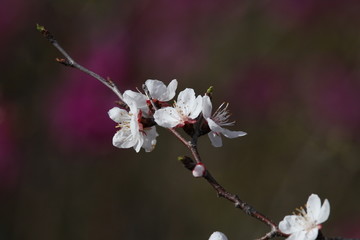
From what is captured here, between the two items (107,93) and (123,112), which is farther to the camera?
(107,93)

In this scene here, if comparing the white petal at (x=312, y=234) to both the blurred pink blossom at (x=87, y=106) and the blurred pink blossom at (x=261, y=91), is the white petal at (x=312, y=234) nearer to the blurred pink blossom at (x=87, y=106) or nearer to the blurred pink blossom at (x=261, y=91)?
the blurred pink blossom at (x=87, y=106)

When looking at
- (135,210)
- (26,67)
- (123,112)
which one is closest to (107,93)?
(26,67)

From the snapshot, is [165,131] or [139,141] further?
[165,131]

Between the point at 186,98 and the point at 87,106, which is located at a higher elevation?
the point at 87,106

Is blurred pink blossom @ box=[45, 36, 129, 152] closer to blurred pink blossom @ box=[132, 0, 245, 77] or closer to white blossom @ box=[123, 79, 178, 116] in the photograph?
blurred pink blossom @ box=[132, 0, 245, 77]

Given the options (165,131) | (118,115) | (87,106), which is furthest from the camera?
(165,131)

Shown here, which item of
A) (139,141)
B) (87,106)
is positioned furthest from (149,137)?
(87,106)

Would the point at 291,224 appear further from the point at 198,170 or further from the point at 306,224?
the point at 198,170

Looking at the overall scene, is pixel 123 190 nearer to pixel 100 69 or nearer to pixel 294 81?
pixel 100 69
